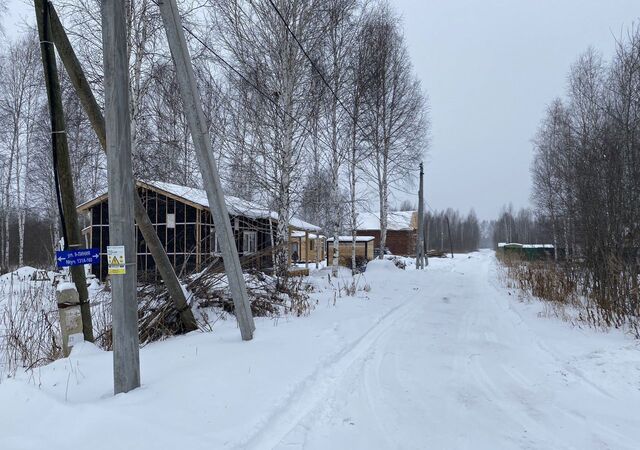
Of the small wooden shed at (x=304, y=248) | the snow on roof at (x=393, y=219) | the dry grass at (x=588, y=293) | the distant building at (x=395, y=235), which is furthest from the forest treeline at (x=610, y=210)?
the distant building at (x=395, y=235)

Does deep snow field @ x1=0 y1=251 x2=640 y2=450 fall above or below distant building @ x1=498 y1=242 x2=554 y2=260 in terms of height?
below

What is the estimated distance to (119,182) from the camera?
13.1ft

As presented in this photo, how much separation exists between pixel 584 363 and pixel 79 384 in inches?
236

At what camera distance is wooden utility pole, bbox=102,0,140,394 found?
396 centimetres

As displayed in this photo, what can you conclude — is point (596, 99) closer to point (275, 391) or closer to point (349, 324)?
point (349, 324)

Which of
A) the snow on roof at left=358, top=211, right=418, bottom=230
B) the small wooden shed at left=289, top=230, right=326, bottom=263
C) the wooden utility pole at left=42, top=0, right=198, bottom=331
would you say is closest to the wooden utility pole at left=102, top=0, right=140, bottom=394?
the wooden utility pole at left=42, top=0, right=198, bottom=331

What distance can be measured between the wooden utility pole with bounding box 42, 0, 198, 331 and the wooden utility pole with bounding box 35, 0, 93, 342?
11 centimetres

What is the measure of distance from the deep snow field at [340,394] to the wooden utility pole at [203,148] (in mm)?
683

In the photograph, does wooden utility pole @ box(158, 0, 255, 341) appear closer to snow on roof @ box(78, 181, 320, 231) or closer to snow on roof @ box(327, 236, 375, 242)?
snow on roof @ box(78, 181, 320, 231)

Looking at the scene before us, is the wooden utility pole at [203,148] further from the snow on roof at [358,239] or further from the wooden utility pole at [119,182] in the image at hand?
the snow on roof at [358,239]

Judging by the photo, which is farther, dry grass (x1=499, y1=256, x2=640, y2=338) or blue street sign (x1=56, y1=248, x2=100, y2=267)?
dry grass (x1=499, y1=256, x2=640, y2=338)

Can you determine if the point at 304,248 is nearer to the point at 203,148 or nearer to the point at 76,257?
the point at 203,148

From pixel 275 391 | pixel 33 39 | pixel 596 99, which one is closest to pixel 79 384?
pixel 275 391

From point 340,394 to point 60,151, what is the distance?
443 centimetres
